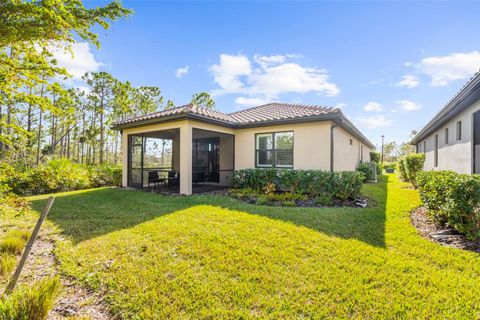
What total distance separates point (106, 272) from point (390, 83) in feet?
55.5

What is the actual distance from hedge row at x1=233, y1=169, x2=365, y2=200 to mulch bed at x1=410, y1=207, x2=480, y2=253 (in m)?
2.15

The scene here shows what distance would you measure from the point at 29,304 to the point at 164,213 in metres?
4.08


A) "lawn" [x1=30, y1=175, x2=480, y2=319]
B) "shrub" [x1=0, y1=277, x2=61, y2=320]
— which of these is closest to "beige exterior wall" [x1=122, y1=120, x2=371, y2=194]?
"lawn" [x1=30, y1=175, x2=480, y2=319]

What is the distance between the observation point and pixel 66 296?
Answer: 2.81 metres

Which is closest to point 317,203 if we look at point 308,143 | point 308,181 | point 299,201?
point 299,201

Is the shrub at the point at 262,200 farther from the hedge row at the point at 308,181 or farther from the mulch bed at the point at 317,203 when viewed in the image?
the hedge row at the point at 308,181

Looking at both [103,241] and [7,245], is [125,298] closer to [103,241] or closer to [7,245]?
[103,241]

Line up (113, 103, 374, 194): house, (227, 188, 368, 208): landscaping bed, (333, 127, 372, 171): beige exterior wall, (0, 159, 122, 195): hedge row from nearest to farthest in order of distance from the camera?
1. (227, 188, 368, 208): landscaping bed
2. (113, 103, 374, 194): house
3. (0, 159, 122, 195): hedge row
4. (333, 127, 372, 171): beige exterior wall

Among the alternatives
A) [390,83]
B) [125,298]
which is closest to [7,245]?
[125,298]

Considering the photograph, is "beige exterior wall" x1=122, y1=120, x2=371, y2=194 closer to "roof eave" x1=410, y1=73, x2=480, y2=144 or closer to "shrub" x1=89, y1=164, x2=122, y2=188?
"shrub" x1=89, y1=164, x2=122, y2=188

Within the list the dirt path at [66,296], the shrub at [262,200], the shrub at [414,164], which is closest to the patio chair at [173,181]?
the shrub at [262,200]

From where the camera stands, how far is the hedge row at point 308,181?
777 centimetres

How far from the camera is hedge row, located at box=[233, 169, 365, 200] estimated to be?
7.77m

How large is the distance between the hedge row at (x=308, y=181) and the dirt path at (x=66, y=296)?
674 cm
